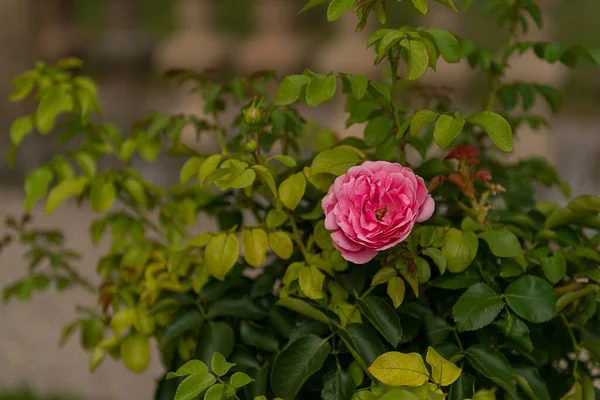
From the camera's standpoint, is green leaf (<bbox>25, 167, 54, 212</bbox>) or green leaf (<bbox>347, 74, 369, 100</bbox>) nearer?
green leaf (<bbox>347, 74, 369, 100</bbox>)

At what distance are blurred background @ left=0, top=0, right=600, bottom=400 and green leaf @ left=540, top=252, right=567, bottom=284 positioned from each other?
1.59m

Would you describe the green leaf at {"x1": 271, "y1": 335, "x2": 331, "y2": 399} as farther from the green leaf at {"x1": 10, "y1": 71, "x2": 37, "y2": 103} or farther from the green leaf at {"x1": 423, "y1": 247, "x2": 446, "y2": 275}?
the green leaf at {"x1": 10, "y1": 71, "x2": 37, "y2": 103}

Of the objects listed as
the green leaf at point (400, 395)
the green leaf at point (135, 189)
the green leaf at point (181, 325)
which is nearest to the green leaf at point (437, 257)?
the green leaf at point (400, 395)

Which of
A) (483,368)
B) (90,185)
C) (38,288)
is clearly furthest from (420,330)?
(38,288)

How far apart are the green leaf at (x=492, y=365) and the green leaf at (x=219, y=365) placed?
0.20 meters

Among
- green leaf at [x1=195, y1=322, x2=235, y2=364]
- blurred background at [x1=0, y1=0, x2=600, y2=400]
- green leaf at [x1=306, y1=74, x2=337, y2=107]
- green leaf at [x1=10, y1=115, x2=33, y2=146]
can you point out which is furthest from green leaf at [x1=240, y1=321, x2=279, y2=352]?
blurred background at [x1=0, y1=0, x2=600, y2=400]

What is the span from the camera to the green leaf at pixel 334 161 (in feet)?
2.18

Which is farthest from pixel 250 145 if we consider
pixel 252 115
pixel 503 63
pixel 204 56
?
pixel 204 56

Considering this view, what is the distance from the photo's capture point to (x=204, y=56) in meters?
2.88

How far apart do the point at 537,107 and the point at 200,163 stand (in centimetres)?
198

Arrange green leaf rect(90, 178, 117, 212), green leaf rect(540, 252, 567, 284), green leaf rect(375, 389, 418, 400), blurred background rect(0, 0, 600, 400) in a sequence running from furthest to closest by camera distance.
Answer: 1. blurred background rect(0, 0, 600, 400)
2. green leaf rect(90, 178, 117, 212)
3. green leaf rect(540, 252, 567, 284)
4. green leaf rect(375, 389, 418, 400)

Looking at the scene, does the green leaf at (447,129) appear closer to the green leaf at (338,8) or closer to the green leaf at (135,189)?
the green leaf at (338,8)

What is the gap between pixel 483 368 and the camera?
63 centimetres

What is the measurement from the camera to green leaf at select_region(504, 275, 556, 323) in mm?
640
